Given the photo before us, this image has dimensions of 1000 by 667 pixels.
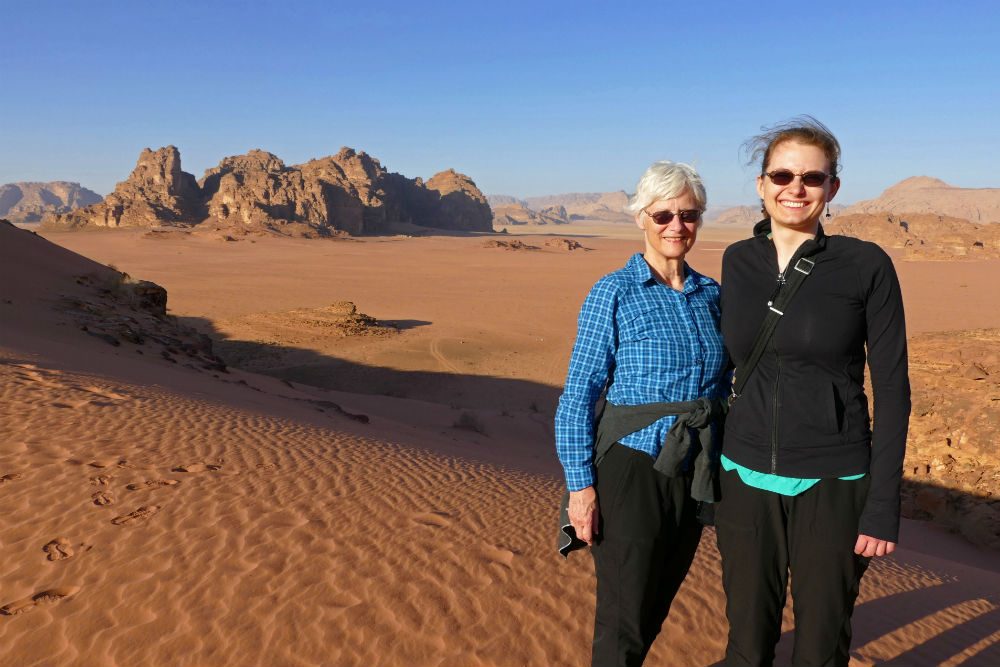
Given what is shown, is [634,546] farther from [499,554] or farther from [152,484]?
[152,484]

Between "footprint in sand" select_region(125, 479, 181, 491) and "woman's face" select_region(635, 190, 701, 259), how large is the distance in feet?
12.2

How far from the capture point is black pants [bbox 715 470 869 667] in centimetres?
182

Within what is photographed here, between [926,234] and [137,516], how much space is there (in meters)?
73.7

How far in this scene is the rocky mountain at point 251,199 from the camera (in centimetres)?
6275

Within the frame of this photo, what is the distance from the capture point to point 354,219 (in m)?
70.8

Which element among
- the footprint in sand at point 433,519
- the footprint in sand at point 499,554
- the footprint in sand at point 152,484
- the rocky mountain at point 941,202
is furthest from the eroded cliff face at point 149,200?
the rocky mountain at point 941,202

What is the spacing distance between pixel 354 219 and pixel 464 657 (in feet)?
232

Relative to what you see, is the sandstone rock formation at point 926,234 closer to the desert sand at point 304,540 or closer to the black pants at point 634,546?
the desert sand at point 304,540

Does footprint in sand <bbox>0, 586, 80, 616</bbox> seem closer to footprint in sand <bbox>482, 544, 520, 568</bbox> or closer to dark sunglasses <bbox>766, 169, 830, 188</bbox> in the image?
footprint in sand <bbox>482, 544, 520, 568</bbox>

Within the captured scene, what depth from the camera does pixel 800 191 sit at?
73.2 inches

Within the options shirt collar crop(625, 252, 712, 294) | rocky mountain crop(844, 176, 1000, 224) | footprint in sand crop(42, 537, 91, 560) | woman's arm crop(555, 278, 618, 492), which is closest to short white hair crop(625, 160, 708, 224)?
shirt collar crop(625, 252, 712, 294)

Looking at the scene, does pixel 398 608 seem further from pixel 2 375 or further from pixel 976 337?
pixel 976 337

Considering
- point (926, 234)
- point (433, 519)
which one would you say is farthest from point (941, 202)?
point (433, 519)

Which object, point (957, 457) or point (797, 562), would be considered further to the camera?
point (957, 457)
